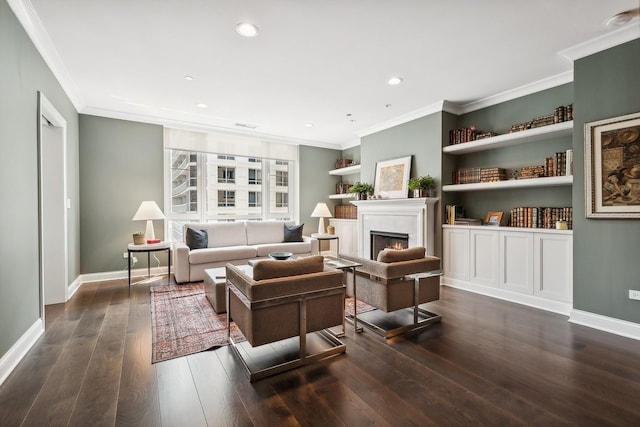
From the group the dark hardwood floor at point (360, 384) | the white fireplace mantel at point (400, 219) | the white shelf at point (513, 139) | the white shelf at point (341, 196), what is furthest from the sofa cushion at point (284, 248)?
the white shelf at point (513, 139)

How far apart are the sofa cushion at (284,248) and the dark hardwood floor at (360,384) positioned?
2.48 m

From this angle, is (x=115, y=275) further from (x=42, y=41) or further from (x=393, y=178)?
(x=393, y=178)

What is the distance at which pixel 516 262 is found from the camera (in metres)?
3.76

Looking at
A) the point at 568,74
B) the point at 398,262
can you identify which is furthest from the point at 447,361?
the point at 568,74

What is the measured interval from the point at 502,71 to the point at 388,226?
275 cm

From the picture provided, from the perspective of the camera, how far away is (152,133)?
5.27 metres

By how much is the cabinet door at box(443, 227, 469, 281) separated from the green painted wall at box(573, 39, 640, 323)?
4.33 ft

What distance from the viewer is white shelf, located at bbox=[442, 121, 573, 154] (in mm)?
3381

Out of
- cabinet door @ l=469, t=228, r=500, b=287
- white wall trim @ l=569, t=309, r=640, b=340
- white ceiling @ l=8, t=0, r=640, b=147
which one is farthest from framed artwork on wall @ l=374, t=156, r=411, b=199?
white wall trim @ l=569, t=309, r=640, b=340

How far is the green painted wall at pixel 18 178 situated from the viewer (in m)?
2.19

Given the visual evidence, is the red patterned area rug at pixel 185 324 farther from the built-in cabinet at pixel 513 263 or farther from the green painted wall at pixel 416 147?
the green painted wall at pixel 416 147

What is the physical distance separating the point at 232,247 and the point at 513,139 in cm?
451

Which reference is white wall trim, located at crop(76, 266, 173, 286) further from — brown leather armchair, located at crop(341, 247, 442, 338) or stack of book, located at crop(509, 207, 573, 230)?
stack of book, located at crop(509, 207, 573, 230)

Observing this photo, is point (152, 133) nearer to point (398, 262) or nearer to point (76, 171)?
point (76, 171)
